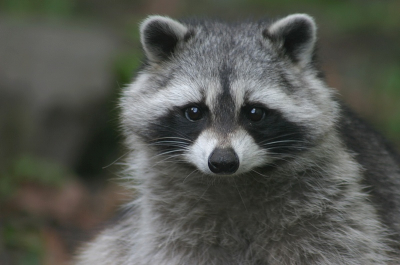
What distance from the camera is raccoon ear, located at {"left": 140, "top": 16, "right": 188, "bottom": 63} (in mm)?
4188

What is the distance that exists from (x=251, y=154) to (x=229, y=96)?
369mm

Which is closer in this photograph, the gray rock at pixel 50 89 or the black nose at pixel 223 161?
the black nose at pixel 223 161

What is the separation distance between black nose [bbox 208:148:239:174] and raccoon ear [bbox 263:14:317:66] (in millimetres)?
898

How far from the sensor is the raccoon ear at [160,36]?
419cm

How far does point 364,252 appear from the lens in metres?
4.23

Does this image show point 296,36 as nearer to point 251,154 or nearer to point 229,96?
point 229,96

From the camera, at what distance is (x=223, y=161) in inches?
145

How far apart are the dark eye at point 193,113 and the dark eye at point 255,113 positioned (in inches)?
11.6

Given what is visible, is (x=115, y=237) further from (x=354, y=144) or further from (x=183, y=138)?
(x=354, y=144)

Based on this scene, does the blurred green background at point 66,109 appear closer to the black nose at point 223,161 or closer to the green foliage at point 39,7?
the green foliage at point 39,7

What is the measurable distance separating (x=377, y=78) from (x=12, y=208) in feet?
19.9

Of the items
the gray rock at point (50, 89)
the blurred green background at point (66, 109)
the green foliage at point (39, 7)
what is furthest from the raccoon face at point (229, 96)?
the green foliage at point (39, 7)

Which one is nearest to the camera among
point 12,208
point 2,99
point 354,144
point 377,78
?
point 354,144

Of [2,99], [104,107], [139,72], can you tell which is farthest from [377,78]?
[139,72]
